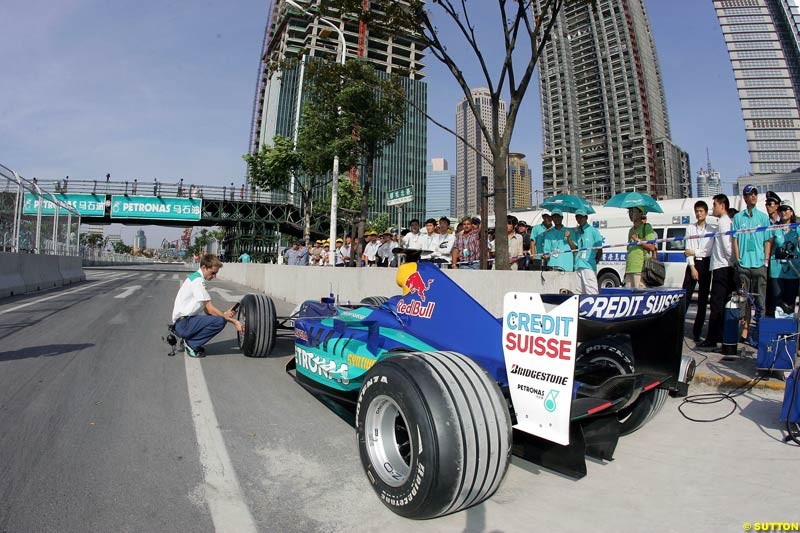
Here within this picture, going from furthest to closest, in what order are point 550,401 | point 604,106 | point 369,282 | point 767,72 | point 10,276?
point 604,106
point 767,72
point 10,276
point 369,282
point 550,401

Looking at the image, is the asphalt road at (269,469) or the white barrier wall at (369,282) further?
the white barrier wall at (369,282)

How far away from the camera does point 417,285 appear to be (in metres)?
3.32

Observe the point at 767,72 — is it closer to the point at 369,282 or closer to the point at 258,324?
the point at 369,282

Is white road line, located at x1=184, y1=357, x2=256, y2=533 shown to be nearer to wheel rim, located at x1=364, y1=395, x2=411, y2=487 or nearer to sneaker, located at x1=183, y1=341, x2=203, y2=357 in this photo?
wheel rim, located at x1=364, y1=395, x2=411, y2=487

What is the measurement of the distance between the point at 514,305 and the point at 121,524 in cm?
213

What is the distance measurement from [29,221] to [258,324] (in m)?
14.0

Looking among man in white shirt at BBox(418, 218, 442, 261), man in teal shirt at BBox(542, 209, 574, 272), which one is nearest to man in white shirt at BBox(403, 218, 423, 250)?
man in white shirt at BBox(418, 218, 442, 261)

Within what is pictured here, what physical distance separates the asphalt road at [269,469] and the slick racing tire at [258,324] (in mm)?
1005

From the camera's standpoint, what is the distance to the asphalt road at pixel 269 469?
2.22 m

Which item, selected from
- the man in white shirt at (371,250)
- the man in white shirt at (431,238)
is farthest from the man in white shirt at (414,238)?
the man in white shirt at (371,250)

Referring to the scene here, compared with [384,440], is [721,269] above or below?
above

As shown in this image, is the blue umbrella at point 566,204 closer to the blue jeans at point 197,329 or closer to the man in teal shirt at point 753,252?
the man in teal shirt at point 753,252

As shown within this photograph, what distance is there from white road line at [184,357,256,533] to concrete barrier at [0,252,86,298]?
1265 centimetres

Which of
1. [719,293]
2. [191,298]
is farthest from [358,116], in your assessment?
[719,293]
